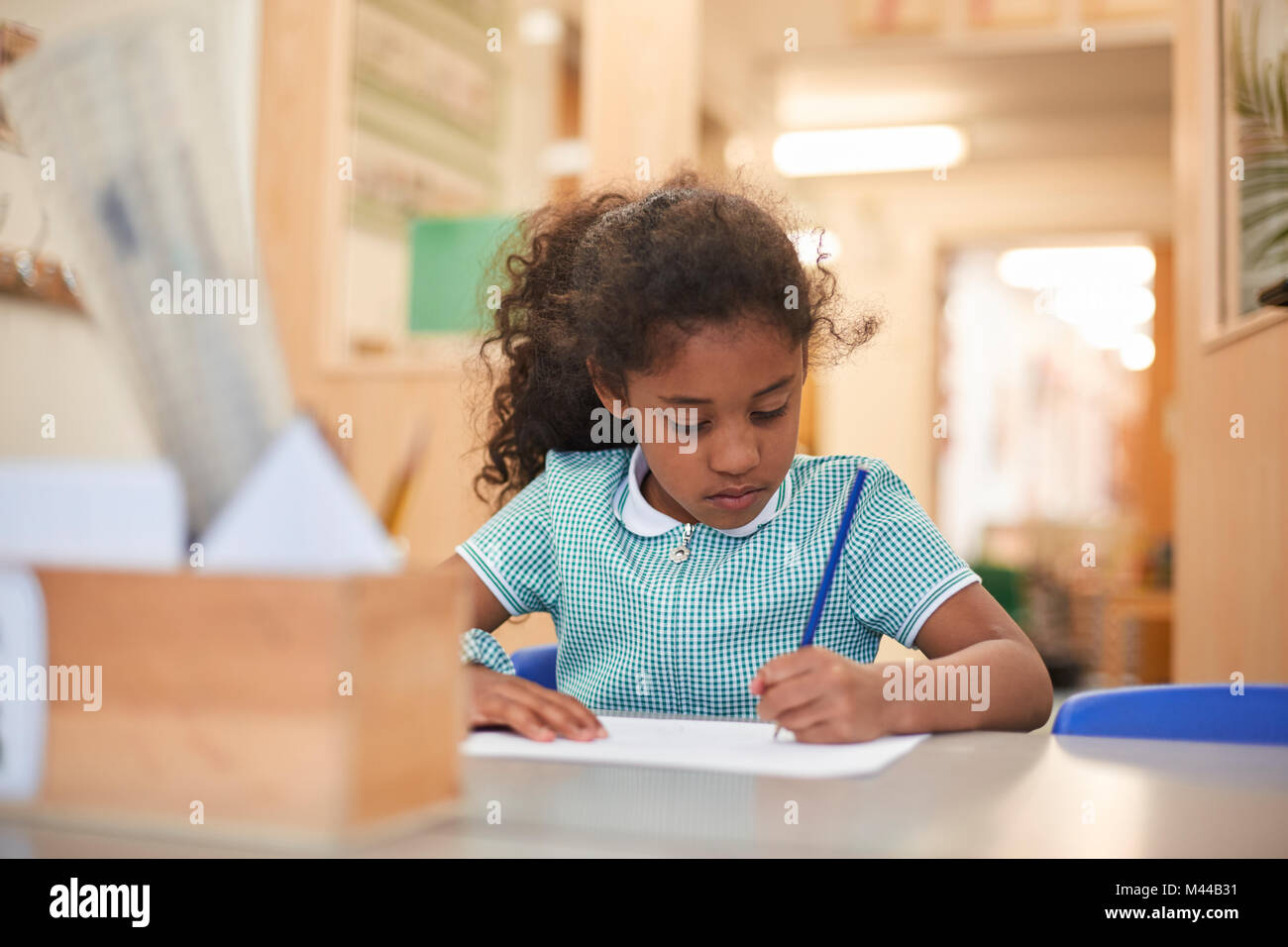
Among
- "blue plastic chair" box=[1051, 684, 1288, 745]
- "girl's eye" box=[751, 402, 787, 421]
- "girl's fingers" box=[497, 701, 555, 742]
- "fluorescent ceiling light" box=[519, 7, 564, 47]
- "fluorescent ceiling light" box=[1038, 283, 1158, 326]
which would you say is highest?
"fluorescent ceiling light" box=[1038, 283, 1158, 326]

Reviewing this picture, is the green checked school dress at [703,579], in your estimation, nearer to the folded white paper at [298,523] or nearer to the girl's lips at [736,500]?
the girl's lips at [736,500]

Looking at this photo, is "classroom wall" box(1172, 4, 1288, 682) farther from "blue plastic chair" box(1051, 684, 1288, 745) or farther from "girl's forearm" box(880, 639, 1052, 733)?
"girl's forearm" box(880, 639, 1052, 733)

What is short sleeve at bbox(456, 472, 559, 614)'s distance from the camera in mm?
1269

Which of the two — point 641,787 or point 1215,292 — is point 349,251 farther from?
point 641,787

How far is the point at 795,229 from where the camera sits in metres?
1.30

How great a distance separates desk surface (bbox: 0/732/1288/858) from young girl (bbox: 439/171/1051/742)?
0.96 ft

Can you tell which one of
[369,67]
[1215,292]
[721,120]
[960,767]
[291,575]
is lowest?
[960,767]

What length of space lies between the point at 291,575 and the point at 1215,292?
7.37 feet

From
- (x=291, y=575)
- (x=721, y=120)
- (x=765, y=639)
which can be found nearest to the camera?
(x=291, y=575)

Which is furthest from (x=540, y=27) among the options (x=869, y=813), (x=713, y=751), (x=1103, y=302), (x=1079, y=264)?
(x=1103, y=302)

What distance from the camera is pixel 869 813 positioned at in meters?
0.54

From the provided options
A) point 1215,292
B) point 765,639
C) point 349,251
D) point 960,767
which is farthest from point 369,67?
point 960,767

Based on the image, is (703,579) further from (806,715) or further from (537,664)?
(806,715)

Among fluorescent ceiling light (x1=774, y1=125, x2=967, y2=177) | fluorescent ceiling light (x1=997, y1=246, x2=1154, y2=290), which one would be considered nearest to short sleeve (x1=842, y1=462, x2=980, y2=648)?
fluorescent ceiling light (x1=774, y1=125, x2=967, y2=177)
